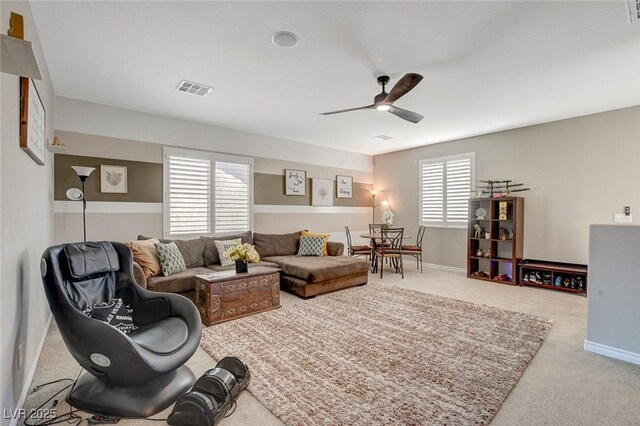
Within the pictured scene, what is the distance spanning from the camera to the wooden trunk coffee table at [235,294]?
137 inches

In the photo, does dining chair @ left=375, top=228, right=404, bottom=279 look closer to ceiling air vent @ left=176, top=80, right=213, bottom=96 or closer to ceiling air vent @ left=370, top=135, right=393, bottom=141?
ceiling air vent @ left=370, top=135, right=393, bottom=141

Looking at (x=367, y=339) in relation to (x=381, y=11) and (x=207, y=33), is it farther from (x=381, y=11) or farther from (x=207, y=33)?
(x=207, y=33)

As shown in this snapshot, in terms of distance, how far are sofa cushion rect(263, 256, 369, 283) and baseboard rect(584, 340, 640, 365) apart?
2945mm

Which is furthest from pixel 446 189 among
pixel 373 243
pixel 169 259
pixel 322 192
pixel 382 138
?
pixel 169 259

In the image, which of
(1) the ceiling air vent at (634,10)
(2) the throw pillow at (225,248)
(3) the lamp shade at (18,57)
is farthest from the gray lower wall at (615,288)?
(3) the lamp shade at (18,57)

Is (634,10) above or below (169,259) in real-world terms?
above

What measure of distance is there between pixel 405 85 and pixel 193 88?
2.58 meters

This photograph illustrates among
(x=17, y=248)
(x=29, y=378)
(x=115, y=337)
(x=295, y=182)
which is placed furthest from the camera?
(x=295, y=182)

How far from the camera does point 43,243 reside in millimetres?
2990

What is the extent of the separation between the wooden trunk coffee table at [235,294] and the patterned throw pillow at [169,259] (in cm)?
53

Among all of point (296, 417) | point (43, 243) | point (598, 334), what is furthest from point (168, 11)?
point (598, 334)

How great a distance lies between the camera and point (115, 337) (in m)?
1.82

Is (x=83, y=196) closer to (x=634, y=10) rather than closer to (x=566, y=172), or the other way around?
(x=634, y=10)

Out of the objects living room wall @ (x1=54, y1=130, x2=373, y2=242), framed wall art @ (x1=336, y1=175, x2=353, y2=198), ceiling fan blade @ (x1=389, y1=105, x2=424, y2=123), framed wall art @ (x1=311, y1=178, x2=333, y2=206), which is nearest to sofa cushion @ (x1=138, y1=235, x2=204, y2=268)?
living room wall @ (x1=54, y1=130, x2=373, y2=242)
